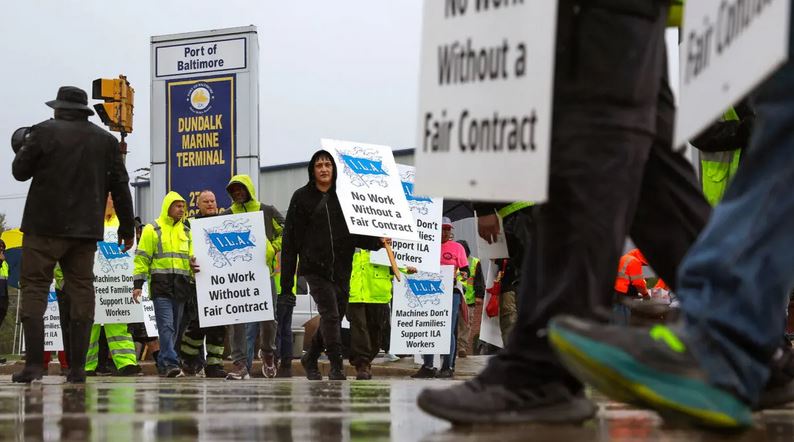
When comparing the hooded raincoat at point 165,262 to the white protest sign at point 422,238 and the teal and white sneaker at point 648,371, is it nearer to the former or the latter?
the white protest sign at point 422,238

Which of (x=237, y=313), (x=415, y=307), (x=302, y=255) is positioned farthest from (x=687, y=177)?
(x=415, y=307)

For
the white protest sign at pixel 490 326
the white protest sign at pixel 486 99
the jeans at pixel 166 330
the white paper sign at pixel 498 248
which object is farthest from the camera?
the jeans at pixel 166 330

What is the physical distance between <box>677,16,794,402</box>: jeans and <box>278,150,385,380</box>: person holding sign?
31.7 feet

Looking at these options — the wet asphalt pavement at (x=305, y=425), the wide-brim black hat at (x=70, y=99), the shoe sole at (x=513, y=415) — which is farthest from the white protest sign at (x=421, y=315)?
the shoe sole at (x=513, y=415)

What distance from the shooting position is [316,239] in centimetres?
1244

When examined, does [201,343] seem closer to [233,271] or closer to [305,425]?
[233,271]

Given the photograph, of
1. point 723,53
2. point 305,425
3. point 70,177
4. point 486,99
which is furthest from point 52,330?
point 723,53

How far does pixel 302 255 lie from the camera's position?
12492 mm

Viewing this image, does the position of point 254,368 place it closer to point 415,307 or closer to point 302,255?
point 415,307

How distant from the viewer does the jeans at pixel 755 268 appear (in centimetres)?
261

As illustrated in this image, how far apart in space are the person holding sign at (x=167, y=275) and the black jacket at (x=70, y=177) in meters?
5.00

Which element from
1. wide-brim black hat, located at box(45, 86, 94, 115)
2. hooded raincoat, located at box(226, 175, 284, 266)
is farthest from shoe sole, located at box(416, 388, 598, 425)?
hooded raincoat, located at box(226, 175, 284, 266)

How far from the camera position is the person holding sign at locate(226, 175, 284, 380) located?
14266 millimetres

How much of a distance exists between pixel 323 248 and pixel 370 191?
121cm
